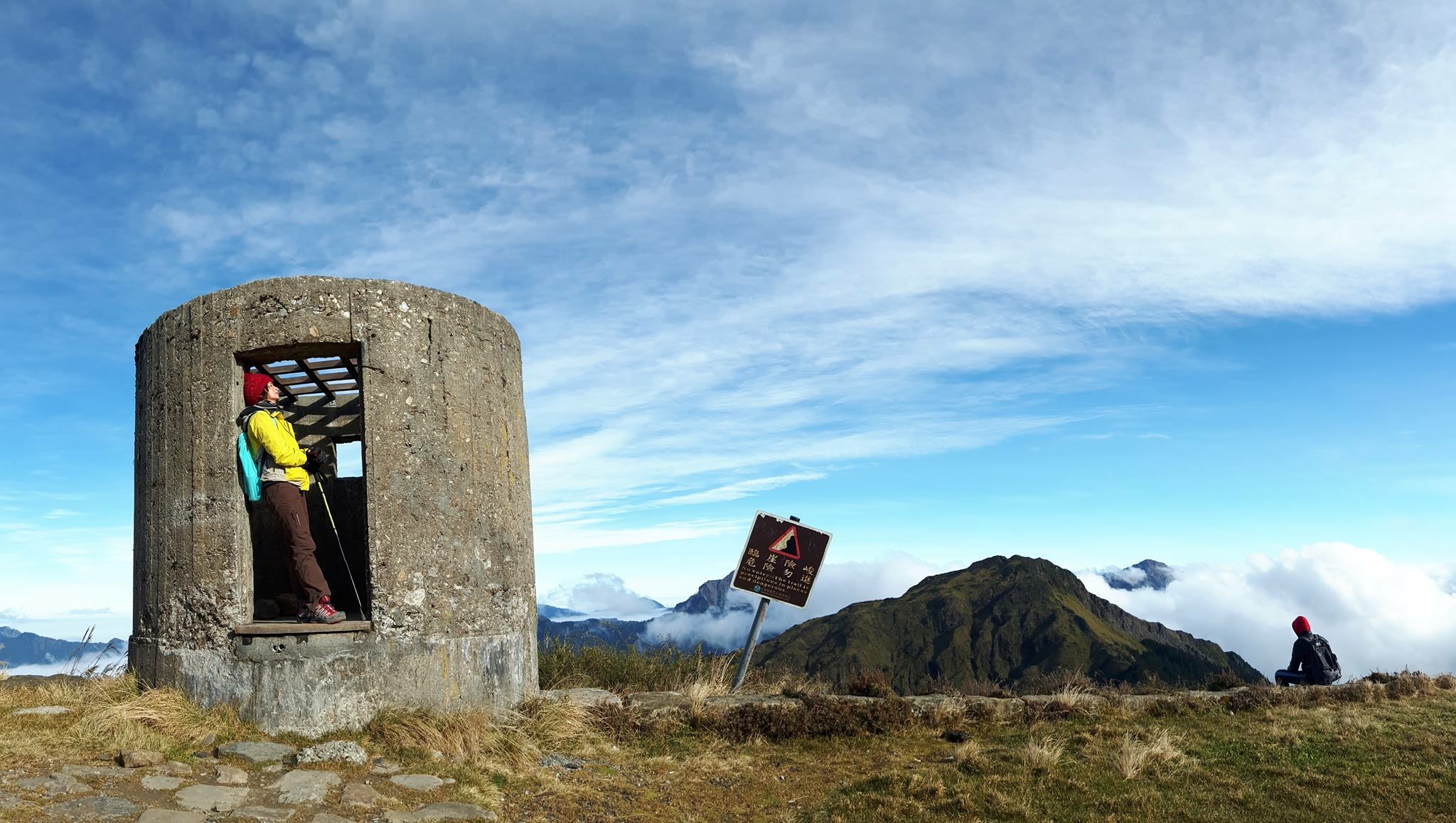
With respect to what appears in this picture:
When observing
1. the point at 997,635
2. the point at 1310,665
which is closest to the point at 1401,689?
the point at 1310,665

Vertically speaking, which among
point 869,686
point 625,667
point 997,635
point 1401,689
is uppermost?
point 625,667

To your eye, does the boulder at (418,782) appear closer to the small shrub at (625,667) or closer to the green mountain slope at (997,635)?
the small shrub at (625,667)

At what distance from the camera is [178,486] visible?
329 inches

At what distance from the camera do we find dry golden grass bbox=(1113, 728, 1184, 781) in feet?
26.3

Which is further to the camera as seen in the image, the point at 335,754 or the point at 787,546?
the point at 787,546

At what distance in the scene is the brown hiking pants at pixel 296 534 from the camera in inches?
325

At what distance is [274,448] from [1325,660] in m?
13.9

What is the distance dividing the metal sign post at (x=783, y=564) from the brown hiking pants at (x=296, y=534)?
206 inches

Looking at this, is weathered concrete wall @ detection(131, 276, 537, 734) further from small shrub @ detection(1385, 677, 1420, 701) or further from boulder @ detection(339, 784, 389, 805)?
small shrub @ detection(1385, 677, 1420, 701)

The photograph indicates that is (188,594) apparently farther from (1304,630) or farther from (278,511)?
(1304,630)

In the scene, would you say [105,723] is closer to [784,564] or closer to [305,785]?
[305,785]

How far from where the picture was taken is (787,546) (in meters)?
12.0

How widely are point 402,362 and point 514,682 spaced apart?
10.6ft

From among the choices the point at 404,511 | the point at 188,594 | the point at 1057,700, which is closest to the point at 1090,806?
the point at 1057,700
